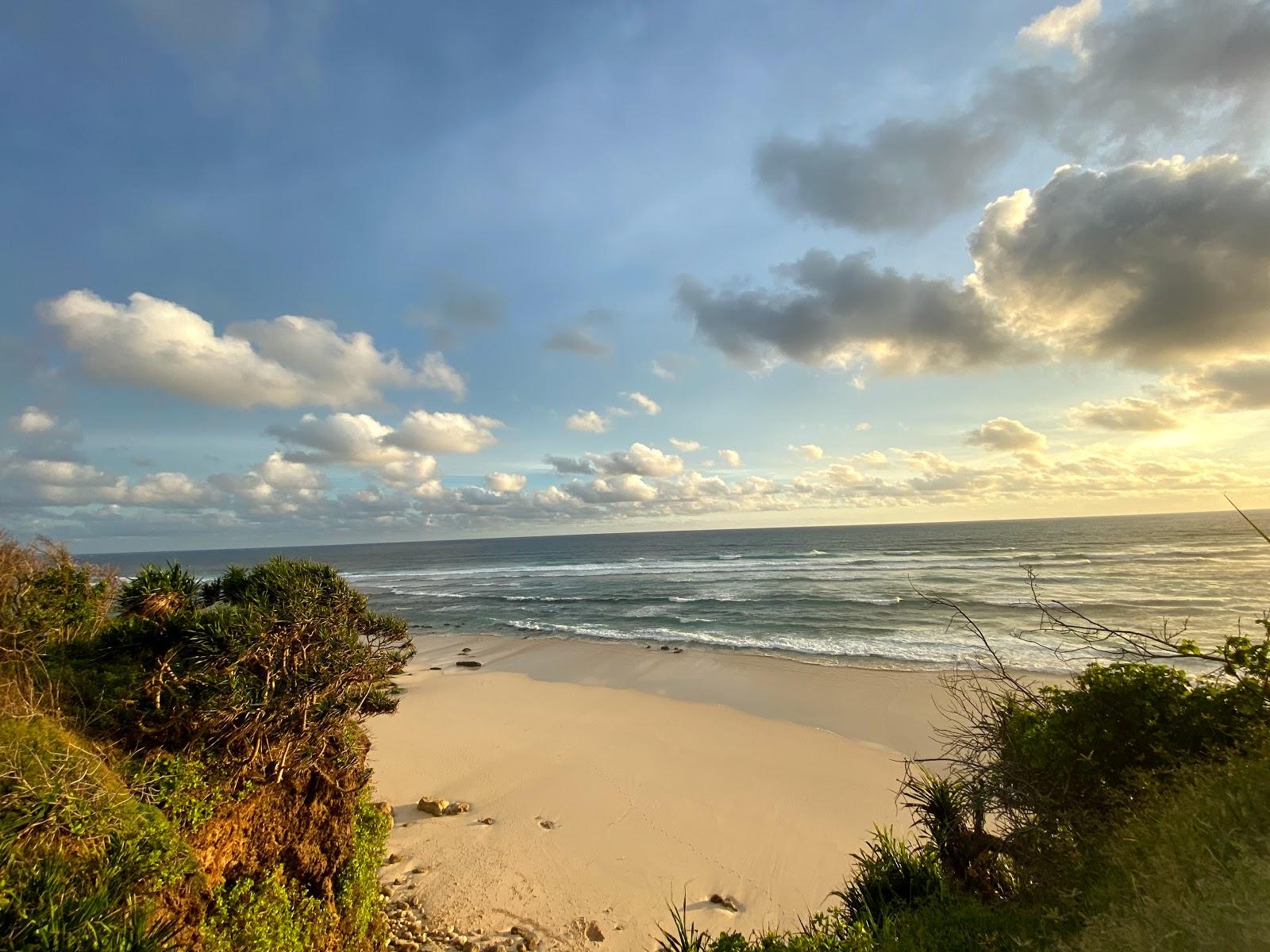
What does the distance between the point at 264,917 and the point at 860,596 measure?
118 feet

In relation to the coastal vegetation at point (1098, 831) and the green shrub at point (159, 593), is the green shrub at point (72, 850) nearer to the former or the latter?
the green shrub at point (159, 593)

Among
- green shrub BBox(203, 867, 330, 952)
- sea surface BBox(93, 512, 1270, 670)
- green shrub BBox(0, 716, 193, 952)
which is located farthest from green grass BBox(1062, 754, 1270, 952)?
green shrub BBox(203, 867, 330, 952)

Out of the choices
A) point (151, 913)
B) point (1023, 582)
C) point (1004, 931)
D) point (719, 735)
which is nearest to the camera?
point (151, 913)

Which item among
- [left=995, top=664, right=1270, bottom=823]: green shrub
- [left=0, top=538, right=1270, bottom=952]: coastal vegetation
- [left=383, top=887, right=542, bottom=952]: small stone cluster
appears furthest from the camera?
[left=383, top=887, right=542, bottom=952]: small stone cluster

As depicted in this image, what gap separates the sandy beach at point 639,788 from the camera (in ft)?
26.4

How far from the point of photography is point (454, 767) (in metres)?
12.7

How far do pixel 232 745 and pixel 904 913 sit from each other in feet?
22.0

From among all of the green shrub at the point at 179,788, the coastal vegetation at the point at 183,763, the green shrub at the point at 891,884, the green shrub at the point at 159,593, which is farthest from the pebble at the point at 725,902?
the green shrub at the point at 159,593

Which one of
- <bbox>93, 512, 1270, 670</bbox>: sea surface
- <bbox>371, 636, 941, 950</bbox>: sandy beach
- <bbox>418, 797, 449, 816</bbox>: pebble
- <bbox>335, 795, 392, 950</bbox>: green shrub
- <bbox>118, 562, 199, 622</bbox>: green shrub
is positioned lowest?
<bbox>93, 512, 1270, 670</bbox>: sea surface

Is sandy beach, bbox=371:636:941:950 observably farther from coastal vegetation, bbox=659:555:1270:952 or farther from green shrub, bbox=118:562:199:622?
green shrub, bbox=118:562:199:622

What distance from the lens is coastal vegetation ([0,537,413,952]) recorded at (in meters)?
3.81

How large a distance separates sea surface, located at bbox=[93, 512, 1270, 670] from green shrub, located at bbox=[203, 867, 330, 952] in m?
5.03

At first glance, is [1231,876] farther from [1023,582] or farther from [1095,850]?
[1023,582]

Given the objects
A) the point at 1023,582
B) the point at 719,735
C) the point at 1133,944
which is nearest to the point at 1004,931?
the point at 1133,944
